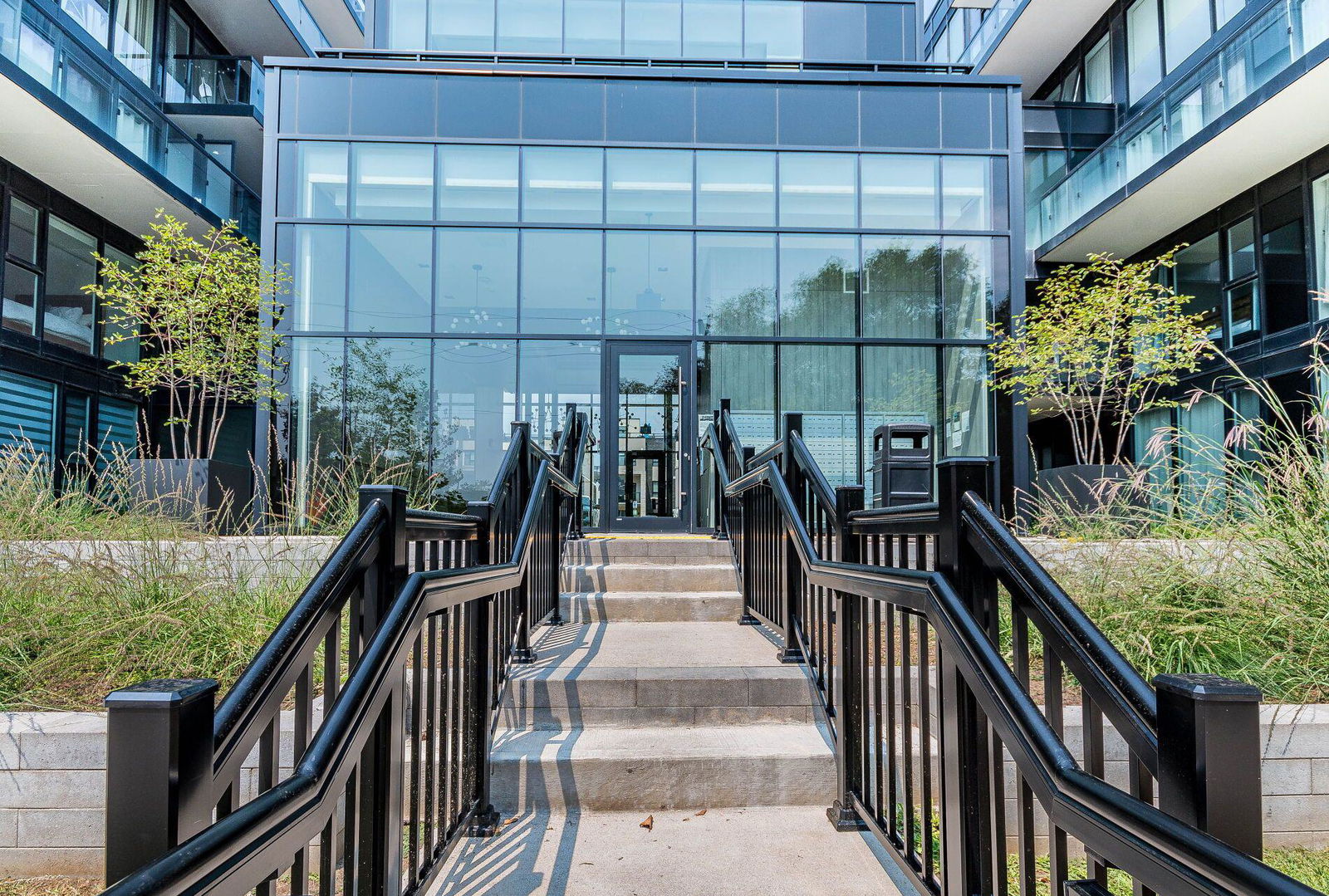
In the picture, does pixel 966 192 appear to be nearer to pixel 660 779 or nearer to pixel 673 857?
pixel 660 779

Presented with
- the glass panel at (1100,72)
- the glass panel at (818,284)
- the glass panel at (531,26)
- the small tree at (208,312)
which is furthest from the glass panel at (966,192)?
the small tree at (208,312)

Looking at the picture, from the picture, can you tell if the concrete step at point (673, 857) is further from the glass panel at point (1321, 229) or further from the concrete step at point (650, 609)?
the glass panel at point (1321, 229)

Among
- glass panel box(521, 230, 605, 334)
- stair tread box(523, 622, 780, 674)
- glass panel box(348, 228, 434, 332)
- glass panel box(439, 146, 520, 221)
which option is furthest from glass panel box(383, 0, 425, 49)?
stair tread box(523, 622, 780, 674)

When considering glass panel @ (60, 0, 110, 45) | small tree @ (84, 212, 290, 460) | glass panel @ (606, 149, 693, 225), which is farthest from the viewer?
glass panel @ (60, 0, 110, 45)

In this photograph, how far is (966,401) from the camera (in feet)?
33.3

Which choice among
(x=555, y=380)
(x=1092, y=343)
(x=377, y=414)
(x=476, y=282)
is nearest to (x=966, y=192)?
(x=1092, y=343)

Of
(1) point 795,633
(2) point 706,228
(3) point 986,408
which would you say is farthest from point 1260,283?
(1) point 795,633

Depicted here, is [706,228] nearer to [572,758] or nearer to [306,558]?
[306,558]

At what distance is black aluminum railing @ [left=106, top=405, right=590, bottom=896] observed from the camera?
1.02 metres

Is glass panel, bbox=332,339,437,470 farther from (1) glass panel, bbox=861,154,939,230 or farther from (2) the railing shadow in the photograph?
(2) the railing shadow

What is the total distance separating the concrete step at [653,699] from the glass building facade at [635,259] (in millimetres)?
6258

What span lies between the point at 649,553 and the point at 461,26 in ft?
37.3

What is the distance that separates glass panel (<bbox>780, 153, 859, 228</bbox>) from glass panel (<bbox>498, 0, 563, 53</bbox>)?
5.31m

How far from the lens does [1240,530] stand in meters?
3.46
